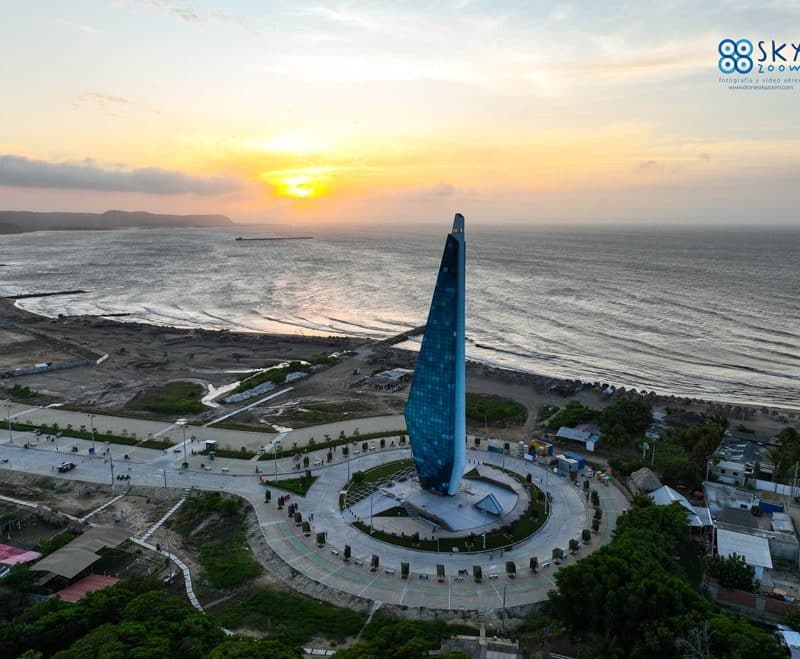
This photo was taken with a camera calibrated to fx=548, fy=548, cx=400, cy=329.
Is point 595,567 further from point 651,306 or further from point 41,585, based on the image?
point 651,306

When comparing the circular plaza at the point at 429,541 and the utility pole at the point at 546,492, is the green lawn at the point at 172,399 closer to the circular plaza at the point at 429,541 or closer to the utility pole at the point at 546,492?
the circular plaza at the point at 429,541

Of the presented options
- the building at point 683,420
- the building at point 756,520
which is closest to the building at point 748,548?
the building at point 756,520

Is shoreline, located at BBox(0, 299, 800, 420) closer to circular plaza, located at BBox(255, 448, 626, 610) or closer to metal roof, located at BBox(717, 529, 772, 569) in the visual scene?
circular plaza, located at BBox(255, 448, 626, 610)

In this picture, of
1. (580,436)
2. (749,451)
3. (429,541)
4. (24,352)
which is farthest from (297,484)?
(24,352)

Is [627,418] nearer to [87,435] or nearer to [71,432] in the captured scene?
[87,435]

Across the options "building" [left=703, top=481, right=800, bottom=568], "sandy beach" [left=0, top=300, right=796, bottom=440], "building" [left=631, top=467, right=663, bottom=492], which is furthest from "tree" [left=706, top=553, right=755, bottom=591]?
"sandy beach" [left=0, top=300, right=796, bottom=440]

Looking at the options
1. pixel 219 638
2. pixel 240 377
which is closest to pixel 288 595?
pixel 219 638
